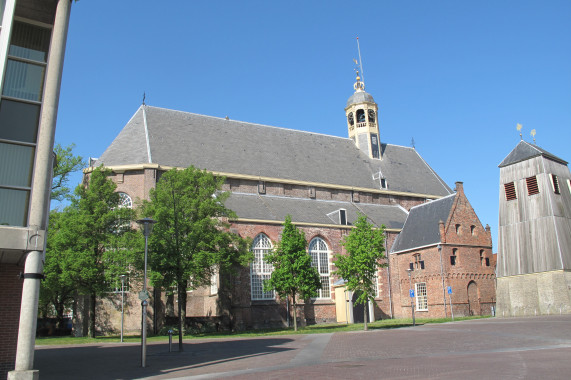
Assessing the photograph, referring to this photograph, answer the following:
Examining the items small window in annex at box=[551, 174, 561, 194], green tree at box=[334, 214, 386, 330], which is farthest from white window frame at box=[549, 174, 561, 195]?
green tree at box=[334, 214, 386, 330]

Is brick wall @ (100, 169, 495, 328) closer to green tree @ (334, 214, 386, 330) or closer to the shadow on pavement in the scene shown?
green tree @ (334, 214, 386, 330)

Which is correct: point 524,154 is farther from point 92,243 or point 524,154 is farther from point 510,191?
point 92,243

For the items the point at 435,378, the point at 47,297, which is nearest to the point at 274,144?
the point at 47,297

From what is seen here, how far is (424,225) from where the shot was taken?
38.7m

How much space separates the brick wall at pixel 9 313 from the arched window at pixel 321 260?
25.6 meters

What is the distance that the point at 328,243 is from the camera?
3669 centimetres

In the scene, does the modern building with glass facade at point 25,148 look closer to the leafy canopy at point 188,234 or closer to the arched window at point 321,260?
the leafy canopy at point 188,234

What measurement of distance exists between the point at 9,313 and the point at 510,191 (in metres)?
33.6

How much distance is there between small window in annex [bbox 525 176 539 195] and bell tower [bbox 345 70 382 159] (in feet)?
56.4

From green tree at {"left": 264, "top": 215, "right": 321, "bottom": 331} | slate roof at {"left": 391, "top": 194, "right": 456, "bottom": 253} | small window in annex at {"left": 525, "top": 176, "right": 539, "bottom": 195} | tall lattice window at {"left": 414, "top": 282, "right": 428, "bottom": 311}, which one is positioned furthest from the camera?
slate roof at {"left": 391, "top": 194, "right": 456, "bottom": 253}

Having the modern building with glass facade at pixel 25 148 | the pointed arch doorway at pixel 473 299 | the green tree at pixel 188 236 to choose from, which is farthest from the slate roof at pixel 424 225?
the modern building with glass facade at pixel 25 148

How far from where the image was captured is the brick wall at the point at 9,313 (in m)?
11.3

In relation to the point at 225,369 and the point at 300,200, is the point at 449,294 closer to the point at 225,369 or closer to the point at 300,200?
the point at 300,200

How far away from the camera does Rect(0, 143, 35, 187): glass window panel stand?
11.0 m
